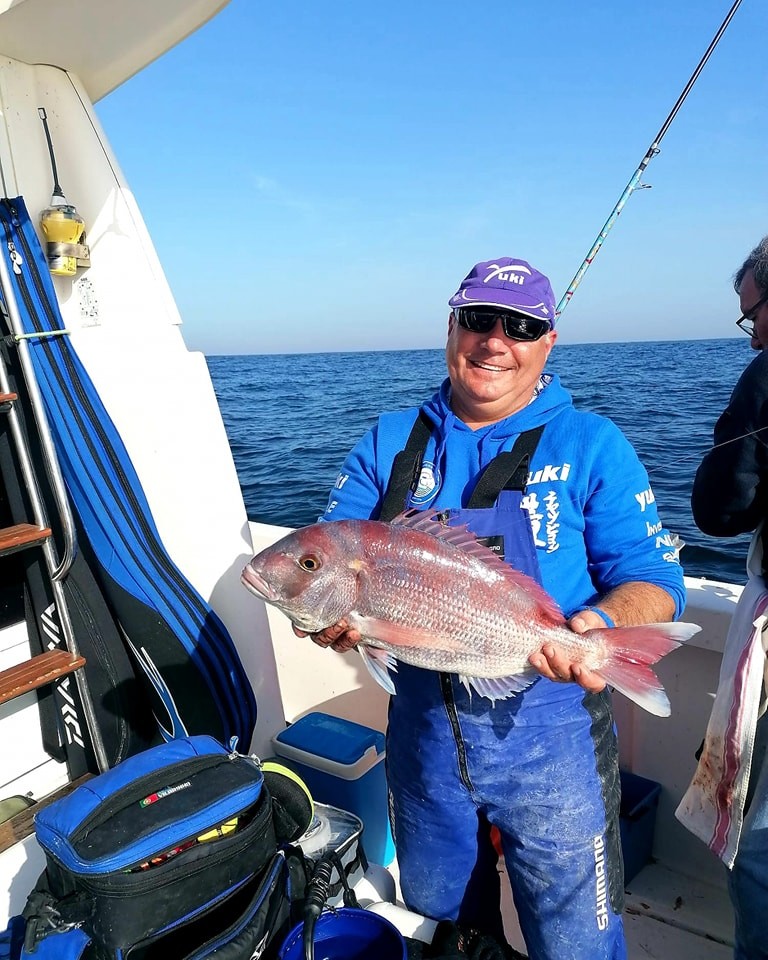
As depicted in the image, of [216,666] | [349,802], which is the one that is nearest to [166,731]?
[216,666]

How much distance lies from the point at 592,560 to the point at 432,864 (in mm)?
1183

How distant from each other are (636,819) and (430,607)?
196 centimetres

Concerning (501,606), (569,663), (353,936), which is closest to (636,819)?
(353,936)

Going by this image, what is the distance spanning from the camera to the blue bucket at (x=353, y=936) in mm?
2090

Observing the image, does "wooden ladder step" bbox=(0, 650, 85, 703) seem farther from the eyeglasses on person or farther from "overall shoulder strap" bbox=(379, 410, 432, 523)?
the eyeglasses on person

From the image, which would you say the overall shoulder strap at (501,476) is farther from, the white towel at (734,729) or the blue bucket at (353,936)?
the blue bucket at (353,936)

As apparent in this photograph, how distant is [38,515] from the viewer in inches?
112

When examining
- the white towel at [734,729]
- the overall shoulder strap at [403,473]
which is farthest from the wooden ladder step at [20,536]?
the white towel at [734,729]

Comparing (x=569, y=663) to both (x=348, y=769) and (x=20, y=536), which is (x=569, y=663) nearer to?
(x=348, y=769)

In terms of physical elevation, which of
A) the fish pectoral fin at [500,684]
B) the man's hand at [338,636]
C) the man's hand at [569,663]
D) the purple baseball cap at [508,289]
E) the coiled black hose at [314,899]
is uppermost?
the purple baseball cap at [508,289]

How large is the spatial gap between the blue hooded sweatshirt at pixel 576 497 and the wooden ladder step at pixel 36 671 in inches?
64.6

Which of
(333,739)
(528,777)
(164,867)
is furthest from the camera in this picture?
(333,739)

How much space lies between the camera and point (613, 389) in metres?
25.2

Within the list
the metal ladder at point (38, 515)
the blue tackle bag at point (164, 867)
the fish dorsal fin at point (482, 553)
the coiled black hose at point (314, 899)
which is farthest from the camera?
the metal ladder at point (38, 515)
